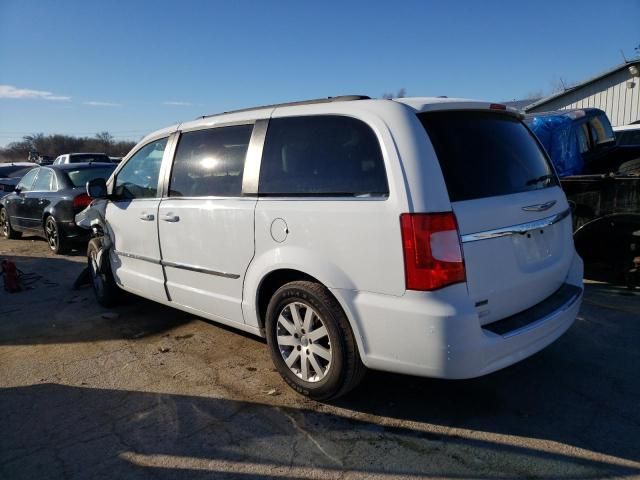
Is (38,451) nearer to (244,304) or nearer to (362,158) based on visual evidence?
(244,304)

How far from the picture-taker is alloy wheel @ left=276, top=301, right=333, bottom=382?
3193 mm

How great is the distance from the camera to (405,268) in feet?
8.81

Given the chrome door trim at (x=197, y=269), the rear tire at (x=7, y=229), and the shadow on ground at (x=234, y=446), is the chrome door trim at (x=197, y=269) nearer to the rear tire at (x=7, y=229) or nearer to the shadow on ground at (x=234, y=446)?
the shadow on ground at (x=234, y=446)

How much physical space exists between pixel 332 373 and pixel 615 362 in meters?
2.27

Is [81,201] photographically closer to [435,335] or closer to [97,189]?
[97,189]

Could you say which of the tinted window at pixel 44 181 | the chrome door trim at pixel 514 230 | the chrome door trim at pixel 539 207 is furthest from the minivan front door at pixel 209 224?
the tinted window at pixel 44 181

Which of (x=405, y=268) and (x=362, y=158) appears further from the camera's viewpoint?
(x=362, y=158)

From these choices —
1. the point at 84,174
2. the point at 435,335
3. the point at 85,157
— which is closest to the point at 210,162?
the point at 435,335

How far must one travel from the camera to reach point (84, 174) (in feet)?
30.0

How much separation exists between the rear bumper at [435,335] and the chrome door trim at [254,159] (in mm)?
1077

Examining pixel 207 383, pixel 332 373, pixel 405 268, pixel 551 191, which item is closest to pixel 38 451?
pixel 207 383

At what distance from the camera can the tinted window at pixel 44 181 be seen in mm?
9391

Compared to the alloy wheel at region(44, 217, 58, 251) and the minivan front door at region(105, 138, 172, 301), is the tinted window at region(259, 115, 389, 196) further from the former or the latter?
the alloy wheel at region(44, 217, 58, 251)

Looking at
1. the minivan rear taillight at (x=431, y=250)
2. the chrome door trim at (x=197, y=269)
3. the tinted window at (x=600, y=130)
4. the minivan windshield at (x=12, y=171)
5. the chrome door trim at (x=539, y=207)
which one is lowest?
the chrome door trim at (x=197, y=269)
